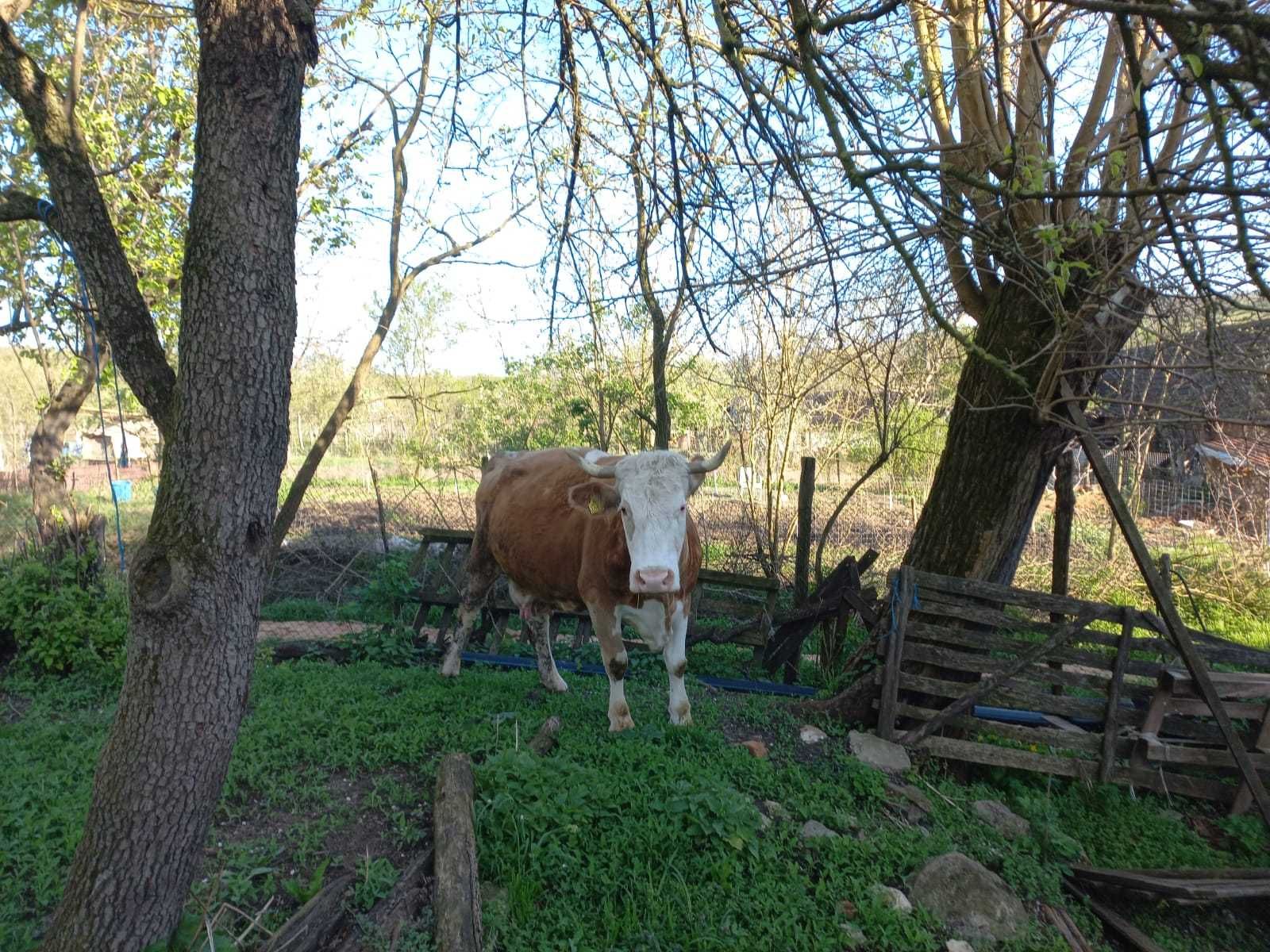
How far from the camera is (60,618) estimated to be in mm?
6121

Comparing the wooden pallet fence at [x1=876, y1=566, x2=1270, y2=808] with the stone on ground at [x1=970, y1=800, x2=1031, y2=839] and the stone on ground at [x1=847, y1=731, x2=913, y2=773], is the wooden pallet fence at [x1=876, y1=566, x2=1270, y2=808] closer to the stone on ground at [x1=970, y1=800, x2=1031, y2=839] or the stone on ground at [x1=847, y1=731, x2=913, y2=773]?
the stone on ground at [x1=847, y1=731, x2=913, y2=773]

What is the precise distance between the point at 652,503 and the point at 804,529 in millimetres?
4136

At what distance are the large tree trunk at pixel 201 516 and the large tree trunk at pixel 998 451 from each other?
4830 mm

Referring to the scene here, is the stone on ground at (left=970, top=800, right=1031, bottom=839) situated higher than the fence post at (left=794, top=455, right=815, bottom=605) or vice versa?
the fence post at (left=794, top=455, right=815, bottom=605)

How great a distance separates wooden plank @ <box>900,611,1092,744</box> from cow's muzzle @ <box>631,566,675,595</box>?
2.10 metres

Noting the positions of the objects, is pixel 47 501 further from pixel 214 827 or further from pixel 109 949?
pixel 109 949

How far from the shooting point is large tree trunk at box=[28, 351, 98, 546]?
7.96 meters

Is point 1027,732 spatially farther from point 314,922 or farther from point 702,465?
point 314,922

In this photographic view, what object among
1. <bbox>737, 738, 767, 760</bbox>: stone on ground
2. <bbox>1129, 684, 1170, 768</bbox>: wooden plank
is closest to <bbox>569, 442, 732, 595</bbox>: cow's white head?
<bbox>737, 738, 767, 760</bbox>: stone on ground

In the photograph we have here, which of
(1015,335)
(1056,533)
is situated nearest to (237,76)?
(1015,335)

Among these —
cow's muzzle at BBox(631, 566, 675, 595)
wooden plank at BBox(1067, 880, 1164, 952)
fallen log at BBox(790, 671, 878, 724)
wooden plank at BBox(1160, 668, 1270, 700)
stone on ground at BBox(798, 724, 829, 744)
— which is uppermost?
cow's muzzle at BBox(631, 566, 675, 595)

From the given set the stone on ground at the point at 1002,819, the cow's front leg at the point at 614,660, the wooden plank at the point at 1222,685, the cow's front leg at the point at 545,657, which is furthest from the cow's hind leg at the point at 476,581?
the wooden plank at the point at 1222,685

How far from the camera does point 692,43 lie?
3611mm

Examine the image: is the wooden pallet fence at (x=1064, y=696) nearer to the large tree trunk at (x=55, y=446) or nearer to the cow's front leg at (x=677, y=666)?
the cow's front leg at (x=677, y=666)
